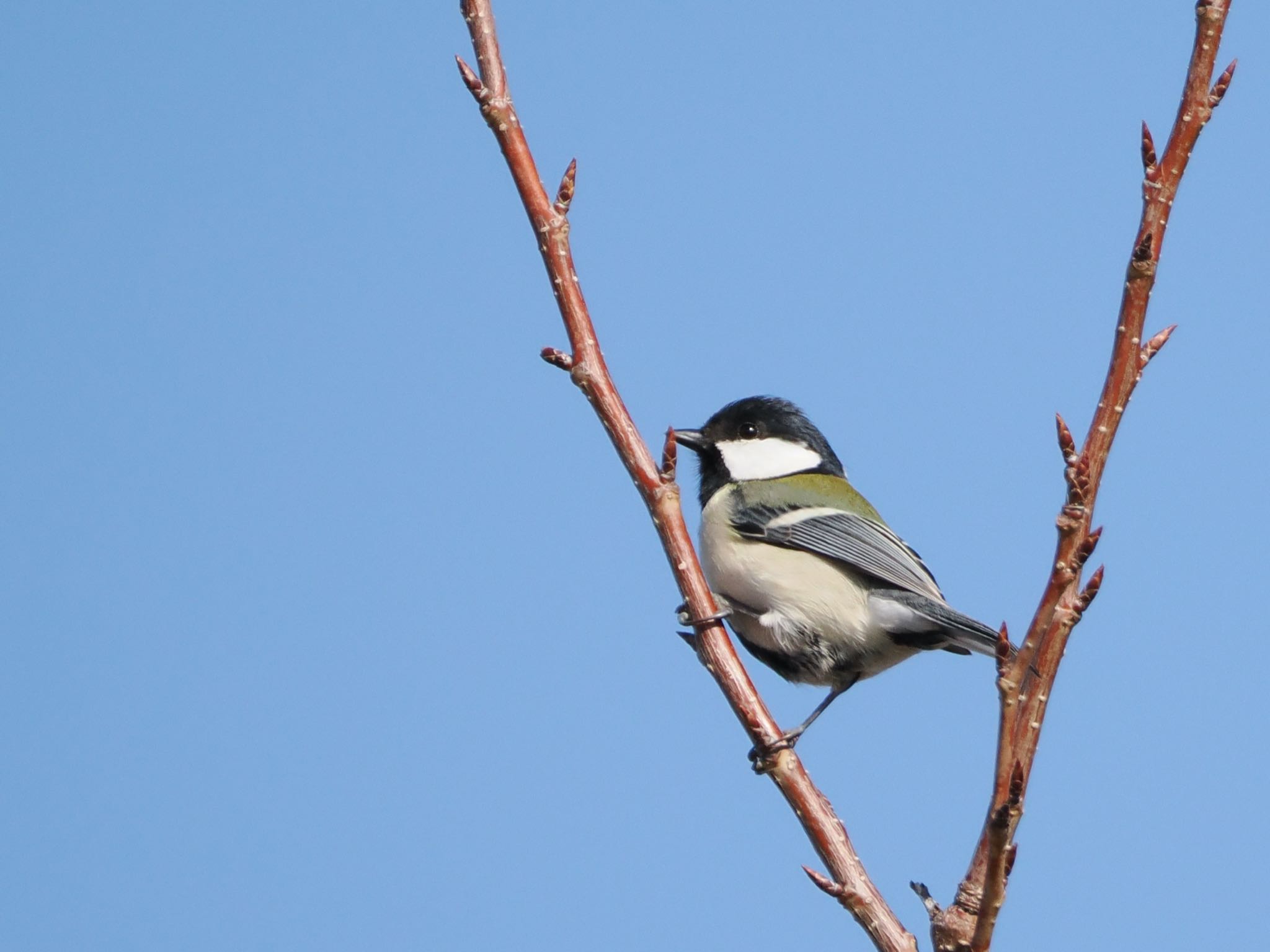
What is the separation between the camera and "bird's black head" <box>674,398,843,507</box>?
5.91 meters

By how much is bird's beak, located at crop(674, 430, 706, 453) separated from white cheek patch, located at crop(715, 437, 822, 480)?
9cm

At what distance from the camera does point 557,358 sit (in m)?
3.20

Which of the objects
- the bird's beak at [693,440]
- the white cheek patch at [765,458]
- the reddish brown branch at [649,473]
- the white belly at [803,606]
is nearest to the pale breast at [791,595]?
the white belly at [803,606]

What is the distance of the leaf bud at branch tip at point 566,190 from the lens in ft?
10.2

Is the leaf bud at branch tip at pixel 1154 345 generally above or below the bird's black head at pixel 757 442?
below

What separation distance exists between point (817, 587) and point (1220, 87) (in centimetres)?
280

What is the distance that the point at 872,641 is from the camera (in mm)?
4887

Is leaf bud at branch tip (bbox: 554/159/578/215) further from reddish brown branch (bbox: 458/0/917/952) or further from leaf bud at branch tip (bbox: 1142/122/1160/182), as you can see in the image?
leaf bud at branch tip (bbox: 1142/122/1160/182)

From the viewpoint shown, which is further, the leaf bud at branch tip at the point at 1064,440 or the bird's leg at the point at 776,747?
the bird's leg at the point at 776,747

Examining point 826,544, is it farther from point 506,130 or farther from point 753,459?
point 506,130

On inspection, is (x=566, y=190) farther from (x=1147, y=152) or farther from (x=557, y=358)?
(x=1147, y=152)

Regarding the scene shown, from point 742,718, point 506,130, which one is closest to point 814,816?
point 742,718

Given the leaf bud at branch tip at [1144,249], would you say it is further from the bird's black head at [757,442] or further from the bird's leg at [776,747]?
the bird's black head at [757,442]

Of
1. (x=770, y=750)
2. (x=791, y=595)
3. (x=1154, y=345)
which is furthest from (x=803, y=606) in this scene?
(x=1154, y=345)
